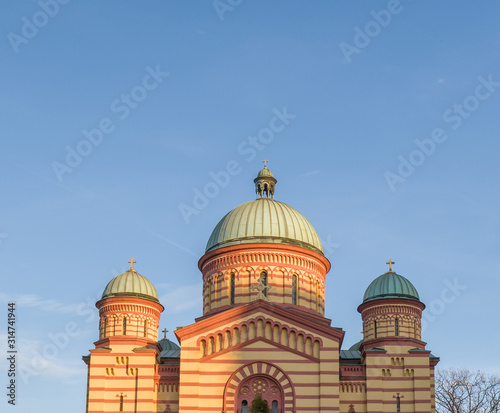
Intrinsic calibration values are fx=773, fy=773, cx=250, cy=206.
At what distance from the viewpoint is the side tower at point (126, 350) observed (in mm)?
45906

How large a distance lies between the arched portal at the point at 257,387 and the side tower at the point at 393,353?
4.76 meters

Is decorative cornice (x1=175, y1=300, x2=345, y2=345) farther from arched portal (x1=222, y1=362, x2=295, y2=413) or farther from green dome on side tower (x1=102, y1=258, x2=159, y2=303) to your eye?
green dome on side tower (x1=102, y1=258, x2=159, y2=303)

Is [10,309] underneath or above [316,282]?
underneath

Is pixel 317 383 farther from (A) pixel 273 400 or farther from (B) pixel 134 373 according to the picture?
(B) pixel 134 373

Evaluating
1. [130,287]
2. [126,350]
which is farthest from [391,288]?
[126,350]

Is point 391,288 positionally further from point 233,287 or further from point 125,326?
point 125,326

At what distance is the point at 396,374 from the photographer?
46.8 meters

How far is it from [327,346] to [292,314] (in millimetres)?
2729

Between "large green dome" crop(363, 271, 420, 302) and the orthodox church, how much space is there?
8 cm

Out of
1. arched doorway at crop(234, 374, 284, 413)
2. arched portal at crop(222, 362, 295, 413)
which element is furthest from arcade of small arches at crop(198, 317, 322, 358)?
arched doorway at crop(234, 374, 284, 413)

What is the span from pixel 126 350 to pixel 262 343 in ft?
28.7

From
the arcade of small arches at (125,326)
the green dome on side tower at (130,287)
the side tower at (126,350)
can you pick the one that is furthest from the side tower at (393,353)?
the green dome on side tower at (130,287)

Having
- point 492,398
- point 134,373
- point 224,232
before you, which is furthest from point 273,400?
point 492,398

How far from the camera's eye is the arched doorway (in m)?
44.0
